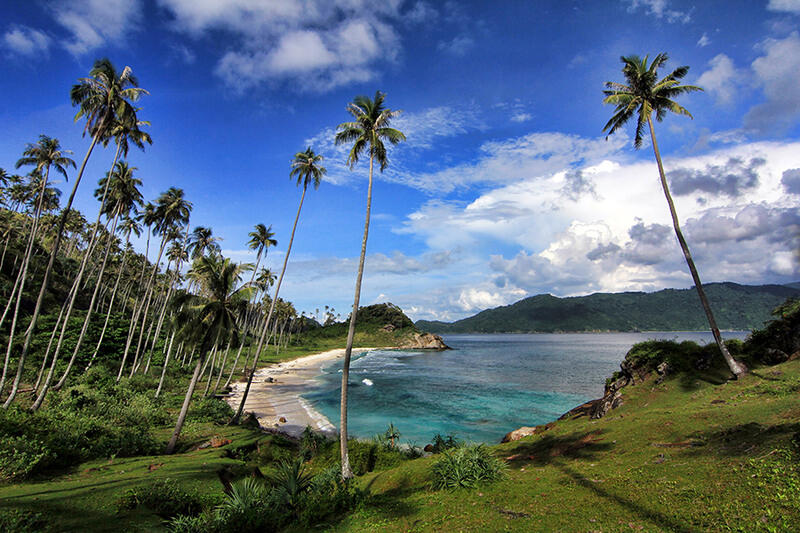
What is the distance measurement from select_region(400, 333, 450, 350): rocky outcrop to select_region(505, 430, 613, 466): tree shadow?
495 feet

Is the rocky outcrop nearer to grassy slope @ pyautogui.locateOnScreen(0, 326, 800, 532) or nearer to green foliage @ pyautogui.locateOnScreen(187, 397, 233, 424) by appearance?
green foliage @ pyautogui.locateOnScreen(187, 397, 233, 424)

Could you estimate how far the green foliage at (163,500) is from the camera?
459 inches

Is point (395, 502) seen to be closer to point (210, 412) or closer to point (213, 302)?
point (213, 302)

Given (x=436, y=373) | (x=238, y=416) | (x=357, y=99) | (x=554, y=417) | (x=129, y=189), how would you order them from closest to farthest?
(x=357, y=99) → (x=238, y=416) → (x=129, y=189) → (x=554, y=417) → (x=436, y=373)

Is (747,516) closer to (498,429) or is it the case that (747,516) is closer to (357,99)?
(357,99)

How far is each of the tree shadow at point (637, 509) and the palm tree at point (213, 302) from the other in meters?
21.3

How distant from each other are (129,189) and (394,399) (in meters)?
42.7

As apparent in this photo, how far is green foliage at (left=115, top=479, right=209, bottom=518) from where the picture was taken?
1165cm

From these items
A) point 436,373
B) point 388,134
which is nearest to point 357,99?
point 388,134

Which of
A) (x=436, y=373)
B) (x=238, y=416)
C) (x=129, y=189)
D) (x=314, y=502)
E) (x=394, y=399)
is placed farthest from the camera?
(x=436, y=373)

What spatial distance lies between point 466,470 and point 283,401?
40.6 metres

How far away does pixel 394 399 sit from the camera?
5097 centimetres

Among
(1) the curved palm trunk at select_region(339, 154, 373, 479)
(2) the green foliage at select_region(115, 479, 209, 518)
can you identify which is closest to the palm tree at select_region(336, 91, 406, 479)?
(1) the curved palm trunk at select_region(339, 154, 373, 479)

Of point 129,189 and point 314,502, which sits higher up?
point 129,189
